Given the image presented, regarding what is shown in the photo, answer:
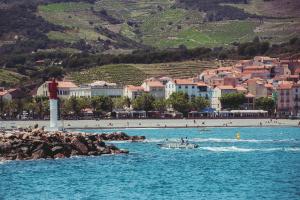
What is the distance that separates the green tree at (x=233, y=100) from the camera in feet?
456

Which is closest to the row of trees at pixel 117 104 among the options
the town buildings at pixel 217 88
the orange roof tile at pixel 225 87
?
the town buildings at pixel 217 88

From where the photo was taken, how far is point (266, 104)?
139 m

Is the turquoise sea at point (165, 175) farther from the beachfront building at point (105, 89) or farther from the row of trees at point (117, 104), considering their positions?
the beachfront building at point (105, 89)

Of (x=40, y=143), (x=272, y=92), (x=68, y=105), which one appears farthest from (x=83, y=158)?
(x=272, y=92)

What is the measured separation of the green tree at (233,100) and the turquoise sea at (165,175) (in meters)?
59.4

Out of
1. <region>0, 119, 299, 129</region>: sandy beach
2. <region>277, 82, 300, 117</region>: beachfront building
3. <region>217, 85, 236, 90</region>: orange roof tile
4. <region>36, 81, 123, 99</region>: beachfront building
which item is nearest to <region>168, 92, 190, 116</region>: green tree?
<region>0, 119, 299, 129</region>: sandy beach

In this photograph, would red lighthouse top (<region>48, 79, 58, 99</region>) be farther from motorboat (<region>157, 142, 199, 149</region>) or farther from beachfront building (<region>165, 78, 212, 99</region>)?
beachfront building (<region>165, 78, 212, 99</region>)

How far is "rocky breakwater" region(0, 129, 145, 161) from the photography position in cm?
6494

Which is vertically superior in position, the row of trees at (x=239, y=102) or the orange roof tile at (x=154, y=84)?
the orange roof tile at (x=154, y=84)

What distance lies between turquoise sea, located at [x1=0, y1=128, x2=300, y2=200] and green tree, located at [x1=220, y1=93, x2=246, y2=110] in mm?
59444

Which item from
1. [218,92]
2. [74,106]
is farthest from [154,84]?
[74,106]

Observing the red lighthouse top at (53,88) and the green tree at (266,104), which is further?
the green tree at (266,104)

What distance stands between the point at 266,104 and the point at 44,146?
255 ft

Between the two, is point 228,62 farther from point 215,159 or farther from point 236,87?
point 215,159
